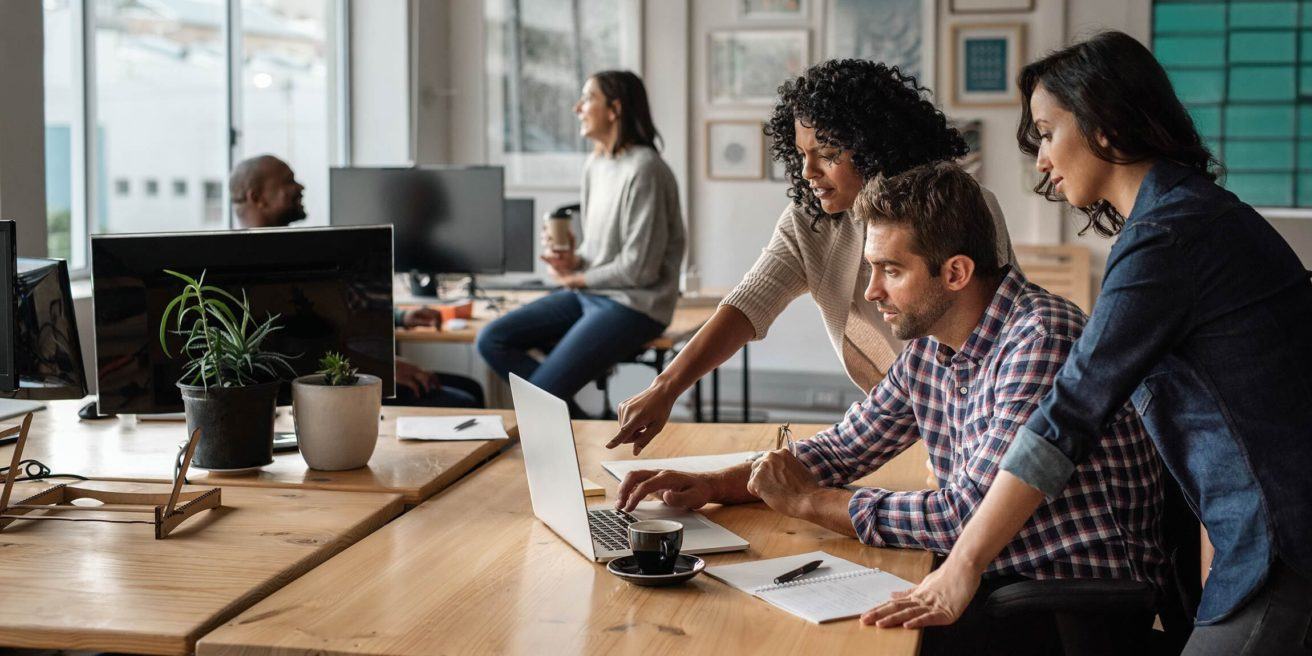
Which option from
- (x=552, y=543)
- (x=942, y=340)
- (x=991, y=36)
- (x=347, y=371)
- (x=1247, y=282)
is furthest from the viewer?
(x=991, y=36)

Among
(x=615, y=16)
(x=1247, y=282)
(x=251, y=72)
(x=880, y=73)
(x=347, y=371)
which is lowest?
(x=347, y=371)

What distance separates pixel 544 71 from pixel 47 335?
4525 mm

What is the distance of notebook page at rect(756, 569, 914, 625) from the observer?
1415 millimetres

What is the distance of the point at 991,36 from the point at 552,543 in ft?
16.1

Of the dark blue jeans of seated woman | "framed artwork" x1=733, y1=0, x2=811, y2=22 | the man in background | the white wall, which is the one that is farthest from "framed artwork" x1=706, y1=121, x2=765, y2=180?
the white wall

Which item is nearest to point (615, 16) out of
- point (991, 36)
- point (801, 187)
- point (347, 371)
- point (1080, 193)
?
point (991, 36)

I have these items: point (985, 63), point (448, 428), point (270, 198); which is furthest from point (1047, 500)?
point (985, 63)

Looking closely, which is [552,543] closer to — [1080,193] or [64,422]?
[1080,193]

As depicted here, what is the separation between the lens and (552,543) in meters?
1.70

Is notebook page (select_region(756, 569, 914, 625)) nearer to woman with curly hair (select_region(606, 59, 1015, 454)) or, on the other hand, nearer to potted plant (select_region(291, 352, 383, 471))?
woman with curly hair (select_region(606, 59, 1015, 454))

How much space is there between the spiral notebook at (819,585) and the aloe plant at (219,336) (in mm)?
904

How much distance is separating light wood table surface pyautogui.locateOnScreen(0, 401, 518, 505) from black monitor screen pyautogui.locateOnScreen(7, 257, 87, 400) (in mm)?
120

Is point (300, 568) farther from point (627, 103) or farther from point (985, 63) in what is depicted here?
point (985, 63)

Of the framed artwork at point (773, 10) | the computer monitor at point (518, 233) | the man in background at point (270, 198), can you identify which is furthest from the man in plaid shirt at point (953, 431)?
the framed artwork at point (773, 10)
